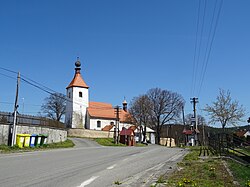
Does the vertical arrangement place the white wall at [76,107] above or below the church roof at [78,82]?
below

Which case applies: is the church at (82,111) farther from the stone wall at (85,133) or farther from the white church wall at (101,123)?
the stone wall at (85,133)

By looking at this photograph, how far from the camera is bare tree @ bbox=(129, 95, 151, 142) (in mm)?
71188

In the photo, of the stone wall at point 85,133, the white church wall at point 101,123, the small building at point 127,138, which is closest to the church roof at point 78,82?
the white church wall at point 101,123

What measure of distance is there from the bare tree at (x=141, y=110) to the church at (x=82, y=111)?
8.99 m

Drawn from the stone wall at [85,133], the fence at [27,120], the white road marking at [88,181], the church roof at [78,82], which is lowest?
the white road marking at [88,181]

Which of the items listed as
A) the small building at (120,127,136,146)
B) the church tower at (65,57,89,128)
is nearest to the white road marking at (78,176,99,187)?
the small building at (120,127,136,146)

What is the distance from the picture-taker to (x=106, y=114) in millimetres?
92188

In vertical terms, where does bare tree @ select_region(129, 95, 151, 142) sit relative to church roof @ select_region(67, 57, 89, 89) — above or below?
below

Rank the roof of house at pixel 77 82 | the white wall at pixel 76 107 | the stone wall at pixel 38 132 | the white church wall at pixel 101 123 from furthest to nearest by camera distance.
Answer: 1. the white church wall at pixel 101 123
2. the roof of house at pixel 77 82
3. the white wall at pixel 76 107
4. the stone wall at pixel 38 132

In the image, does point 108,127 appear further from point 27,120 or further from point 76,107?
point 27,120

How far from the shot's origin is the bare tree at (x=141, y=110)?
7119 centimetres

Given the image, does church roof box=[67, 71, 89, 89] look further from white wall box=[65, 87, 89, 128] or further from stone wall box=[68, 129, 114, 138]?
stone wall box=[68, 129, 114, 138]

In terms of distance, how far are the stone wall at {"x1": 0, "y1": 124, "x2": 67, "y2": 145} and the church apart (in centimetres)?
3687

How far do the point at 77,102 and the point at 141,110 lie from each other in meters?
21.5
